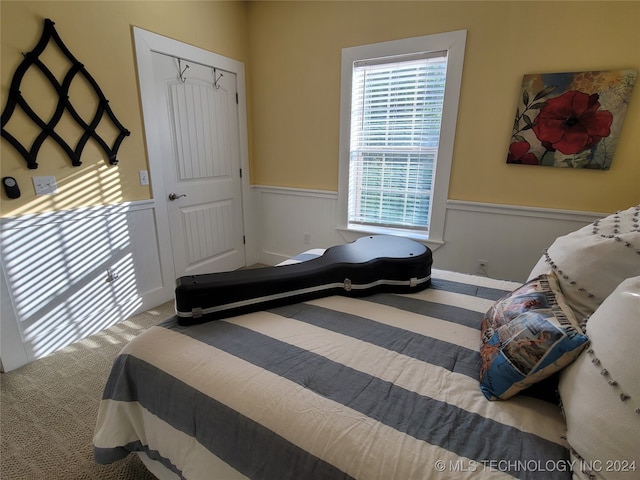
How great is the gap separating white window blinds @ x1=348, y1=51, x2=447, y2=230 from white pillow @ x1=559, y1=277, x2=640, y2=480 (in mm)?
1995

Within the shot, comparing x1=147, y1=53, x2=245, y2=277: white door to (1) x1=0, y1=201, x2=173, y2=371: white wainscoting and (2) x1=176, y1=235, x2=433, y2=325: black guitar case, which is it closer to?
(1) x1=0, y1=201, x2=173, y2=371: white wainscoting

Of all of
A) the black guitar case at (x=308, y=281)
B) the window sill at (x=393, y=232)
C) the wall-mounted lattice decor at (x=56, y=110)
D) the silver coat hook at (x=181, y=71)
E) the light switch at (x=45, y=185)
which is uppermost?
the silver coat hook at (x=181, y=71)

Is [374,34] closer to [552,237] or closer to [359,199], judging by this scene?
[359,199]

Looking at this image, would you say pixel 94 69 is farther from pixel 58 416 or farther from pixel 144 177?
pixel 58 416

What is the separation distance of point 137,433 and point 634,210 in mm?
1950

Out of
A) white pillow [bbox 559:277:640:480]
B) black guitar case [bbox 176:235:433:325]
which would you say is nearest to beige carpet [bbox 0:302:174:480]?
black guitar case [bbox 176:235:433:325]

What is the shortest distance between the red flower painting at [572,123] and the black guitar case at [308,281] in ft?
4.43

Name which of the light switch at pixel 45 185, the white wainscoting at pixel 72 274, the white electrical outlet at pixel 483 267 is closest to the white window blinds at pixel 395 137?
the white electrical outlet at pixel 483 267

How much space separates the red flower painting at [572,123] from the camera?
1.98 meters

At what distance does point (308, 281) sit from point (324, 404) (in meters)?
0.65

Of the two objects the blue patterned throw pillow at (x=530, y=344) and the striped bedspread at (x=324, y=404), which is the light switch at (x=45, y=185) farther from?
the blue patterned throw pillow at (x=530, y=344)

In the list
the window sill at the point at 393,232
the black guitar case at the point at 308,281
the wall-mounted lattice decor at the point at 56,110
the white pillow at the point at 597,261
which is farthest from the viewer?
the window sill at the point at 393,232

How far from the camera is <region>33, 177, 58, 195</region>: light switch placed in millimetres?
1836

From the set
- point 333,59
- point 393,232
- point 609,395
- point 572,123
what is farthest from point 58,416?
point 572,123
